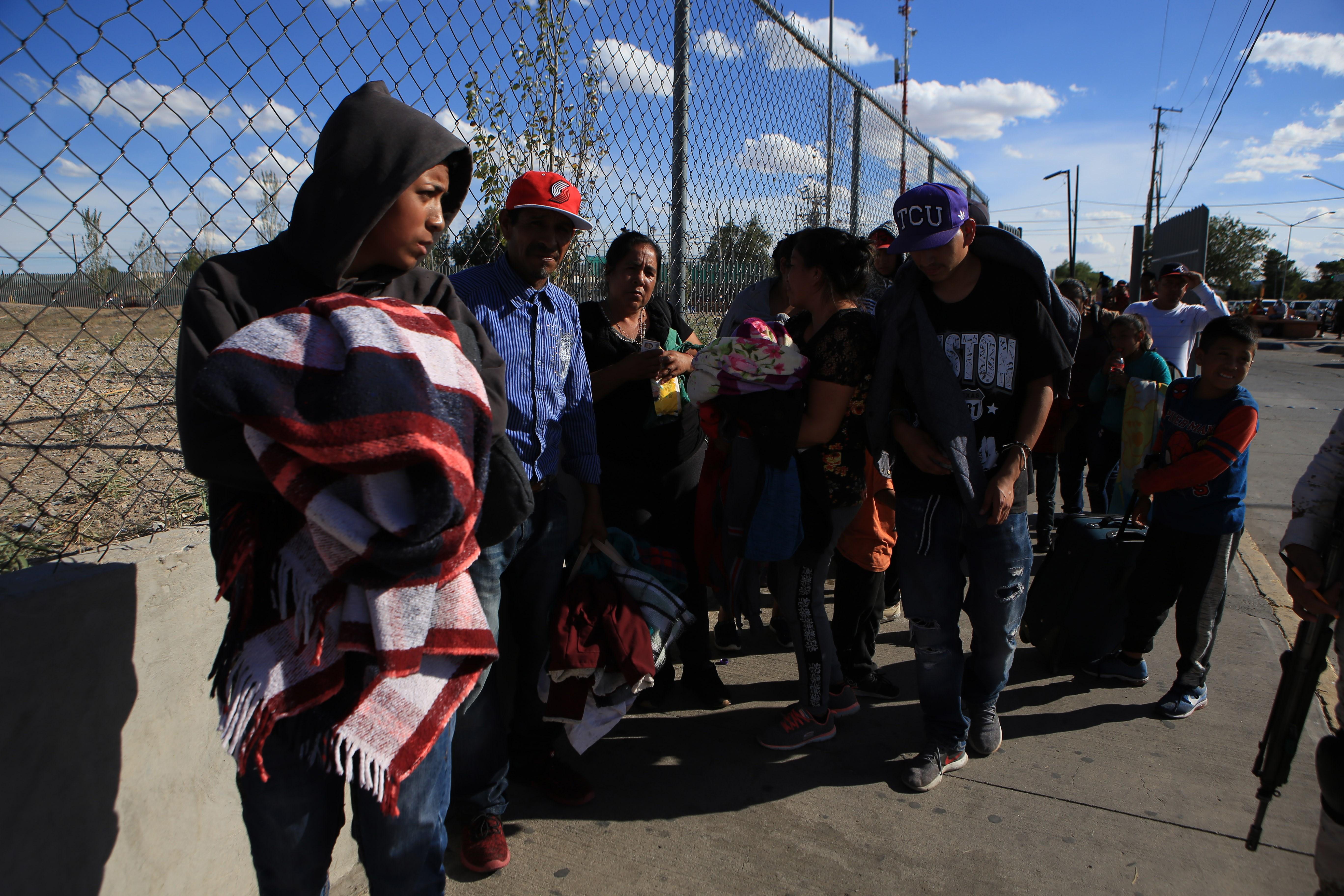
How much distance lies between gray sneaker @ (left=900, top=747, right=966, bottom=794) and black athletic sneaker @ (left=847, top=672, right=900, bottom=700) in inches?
22.8

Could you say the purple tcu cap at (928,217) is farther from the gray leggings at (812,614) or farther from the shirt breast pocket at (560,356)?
the shirt breast pocket at (560,356)

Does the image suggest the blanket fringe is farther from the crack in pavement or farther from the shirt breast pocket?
the crack in pavement

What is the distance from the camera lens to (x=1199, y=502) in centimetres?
326

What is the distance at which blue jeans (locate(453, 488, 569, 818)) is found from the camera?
2379mm

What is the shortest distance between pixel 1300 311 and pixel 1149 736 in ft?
181

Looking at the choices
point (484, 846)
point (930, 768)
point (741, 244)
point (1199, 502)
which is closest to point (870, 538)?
point (930, 768)

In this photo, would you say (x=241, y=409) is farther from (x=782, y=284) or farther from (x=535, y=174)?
(x=782, y=284)

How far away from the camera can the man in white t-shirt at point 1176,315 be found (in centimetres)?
588

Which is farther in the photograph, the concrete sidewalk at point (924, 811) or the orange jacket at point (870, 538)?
the orange jacket at point (870, 538)

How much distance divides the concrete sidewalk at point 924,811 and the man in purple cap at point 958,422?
0.26 meters

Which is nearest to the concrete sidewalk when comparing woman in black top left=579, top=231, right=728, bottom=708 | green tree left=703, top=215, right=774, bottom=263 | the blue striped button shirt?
woman in black top left=579, top=231, right=728, bottom=708

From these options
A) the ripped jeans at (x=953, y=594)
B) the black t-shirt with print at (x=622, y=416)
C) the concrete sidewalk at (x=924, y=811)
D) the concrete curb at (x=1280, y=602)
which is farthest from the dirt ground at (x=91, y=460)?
the concrete curb at (x=1280, y=602)

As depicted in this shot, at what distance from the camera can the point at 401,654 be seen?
1339 millimetres

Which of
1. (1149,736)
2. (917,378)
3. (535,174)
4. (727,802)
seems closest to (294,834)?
(727,802)
